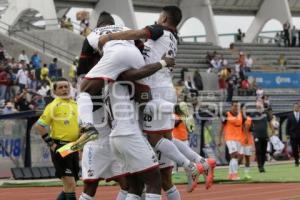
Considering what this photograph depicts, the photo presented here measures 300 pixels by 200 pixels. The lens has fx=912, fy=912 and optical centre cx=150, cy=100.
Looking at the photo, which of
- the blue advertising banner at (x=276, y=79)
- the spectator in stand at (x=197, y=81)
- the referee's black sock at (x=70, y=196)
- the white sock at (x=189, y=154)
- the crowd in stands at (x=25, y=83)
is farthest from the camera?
the blue advertising banner at (x=276, y=79)

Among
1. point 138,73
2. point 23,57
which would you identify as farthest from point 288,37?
point 138,73

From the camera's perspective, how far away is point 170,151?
1110cm

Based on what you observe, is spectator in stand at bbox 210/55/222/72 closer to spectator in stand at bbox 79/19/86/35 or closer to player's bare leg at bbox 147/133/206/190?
spectator in stand at bbox 79/19/86/35

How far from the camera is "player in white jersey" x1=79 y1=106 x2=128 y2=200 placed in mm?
11125

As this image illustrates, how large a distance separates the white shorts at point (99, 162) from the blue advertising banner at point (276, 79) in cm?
3555

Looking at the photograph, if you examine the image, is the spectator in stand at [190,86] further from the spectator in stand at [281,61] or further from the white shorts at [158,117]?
the white shorts at [158,117]

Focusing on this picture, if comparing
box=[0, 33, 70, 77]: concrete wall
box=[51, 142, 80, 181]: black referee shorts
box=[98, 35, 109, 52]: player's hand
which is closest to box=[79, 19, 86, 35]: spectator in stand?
box=[0, 33, 70, 77]: concrete wall

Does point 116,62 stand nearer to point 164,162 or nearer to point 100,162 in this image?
point 100,162

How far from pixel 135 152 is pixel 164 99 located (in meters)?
1.67

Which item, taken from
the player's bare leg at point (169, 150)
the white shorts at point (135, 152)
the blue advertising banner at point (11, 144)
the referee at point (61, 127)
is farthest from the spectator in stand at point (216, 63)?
the white shorts at point (135, 152)

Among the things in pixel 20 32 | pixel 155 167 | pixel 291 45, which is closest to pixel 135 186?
pixel 155 167

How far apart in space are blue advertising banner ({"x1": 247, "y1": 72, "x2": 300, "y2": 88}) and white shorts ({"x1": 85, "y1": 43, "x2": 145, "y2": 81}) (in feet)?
121

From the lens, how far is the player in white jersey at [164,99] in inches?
431

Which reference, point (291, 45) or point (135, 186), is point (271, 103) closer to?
point (291, 45)
